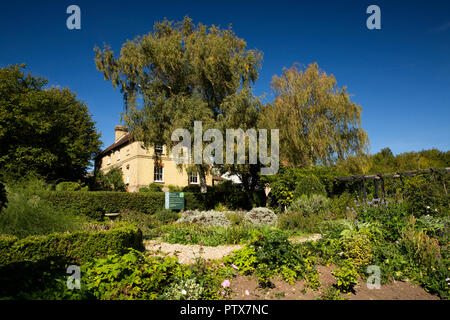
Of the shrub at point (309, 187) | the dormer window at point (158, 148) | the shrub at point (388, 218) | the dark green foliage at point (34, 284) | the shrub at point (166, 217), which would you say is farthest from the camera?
the dormer window at point (158, 148)

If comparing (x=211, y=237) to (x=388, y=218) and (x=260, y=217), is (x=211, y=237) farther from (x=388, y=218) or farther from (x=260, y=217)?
(x=388, y=218)

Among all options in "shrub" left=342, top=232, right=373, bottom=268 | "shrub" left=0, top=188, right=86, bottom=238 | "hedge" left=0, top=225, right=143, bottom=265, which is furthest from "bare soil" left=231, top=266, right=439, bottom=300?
"shrub" left=0, top=188, right=86, bottom=238

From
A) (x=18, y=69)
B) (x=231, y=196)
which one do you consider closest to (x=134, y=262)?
(x=231, y=196)

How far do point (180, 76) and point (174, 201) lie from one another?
7.20 meters

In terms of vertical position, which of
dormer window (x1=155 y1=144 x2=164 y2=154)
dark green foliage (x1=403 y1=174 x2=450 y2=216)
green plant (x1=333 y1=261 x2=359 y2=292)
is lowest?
green plant (x1=333 y1=261 x2=359 y2=292)

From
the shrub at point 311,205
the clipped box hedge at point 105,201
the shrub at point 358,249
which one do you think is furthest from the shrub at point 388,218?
the clipped box hedge at point 105,201

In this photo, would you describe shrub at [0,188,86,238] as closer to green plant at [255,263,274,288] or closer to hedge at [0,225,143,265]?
hedge at [0,225,143,265]

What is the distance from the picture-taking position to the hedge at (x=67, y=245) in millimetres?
4832

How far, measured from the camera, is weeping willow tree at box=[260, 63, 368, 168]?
1841 cm

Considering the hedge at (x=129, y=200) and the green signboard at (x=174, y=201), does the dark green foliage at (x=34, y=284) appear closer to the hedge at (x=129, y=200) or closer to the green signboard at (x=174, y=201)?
the hedge at (x=129, y=200)

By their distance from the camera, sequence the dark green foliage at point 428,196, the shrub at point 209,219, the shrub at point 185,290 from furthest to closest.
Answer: the shrub at point 209,219, the dark green foliage at point 428,196, the shrub at point 185,290

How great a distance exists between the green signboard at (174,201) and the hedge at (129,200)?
613 millimetres

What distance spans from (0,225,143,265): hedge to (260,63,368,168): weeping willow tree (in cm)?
1432

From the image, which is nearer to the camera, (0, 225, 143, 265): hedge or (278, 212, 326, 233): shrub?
(0, 225, 143, 265): hedge
